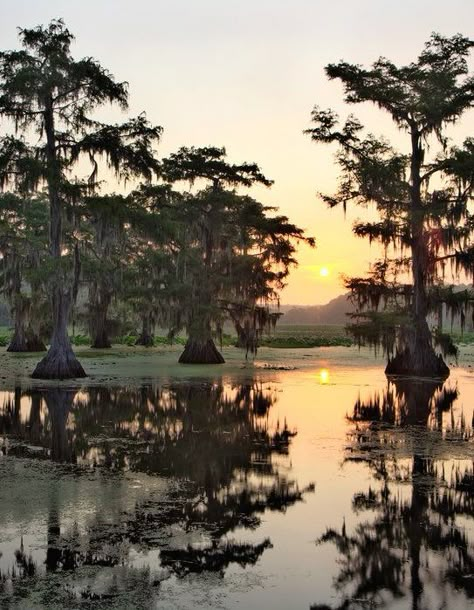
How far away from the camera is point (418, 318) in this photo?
1107 inches

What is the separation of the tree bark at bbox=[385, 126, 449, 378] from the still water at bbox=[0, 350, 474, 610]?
12811mm

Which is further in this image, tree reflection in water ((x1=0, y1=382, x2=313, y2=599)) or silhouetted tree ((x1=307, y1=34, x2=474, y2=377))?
silhouetted tree ((x1=307, y1=34, x2=474, y2=377))

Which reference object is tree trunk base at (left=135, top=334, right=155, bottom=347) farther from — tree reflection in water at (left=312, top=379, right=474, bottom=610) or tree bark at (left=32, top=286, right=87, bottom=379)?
tree reflection in water at (left=312, top=379, right=474, bottom=610)

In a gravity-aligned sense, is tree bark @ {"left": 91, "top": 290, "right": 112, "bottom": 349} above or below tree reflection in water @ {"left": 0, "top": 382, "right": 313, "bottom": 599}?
above

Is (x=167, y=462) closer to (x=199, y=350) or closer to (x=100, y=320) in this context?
(x=199, y=350)

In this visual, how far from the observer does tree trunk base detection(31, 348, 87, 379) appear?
938 inches

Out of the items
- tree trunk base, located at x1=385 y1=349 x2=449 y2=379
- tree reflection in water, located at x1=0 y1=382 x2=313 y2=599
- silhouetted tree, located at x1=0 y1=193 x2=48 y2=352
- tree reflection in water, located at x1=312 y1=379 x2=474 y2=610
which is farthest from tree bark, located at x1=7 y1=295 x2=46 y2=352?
tree reflection in water, located at x1=312 y1=379 x2=474 y2=610

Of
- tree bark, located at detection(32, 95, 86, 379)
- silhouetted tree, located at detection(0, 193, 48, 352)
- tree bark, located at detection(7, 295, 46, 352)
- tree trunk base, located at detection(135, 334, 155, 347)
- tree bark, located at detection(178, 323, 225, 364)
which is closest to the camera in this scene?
tree bark, located at detection(32, 95, 86, 379)

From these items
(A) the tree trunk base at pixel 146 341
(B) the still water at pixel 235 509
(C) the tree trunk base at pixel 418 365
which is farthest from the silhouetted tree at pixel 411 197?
(A) the tree trunk base at pixel 146 341

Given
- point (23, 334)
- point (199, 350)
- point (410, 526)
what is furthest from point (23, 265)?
point (410, 526)

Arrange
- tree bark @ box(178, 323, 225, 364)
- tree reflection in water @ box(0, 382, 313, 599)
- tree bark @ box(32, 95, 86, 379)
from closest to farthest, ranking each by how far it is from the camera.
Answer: tree reflection in water @ box(0, 382, 313, 599)
tree bark @ box(32, 95, 86, 379)
tree bark @ box(178, 323, 225, 364)

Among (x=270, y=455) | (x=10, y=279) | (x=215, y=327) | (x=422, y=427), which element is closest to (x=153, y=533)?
(x=270, y=455)

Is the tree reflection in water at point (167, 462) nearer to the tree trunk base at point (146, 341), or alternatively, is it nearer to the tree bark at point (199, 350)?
the tree bark at point (199, 350)

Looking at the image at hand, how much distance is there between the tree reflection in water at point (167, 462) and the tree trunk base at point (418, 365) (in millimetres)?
10399
